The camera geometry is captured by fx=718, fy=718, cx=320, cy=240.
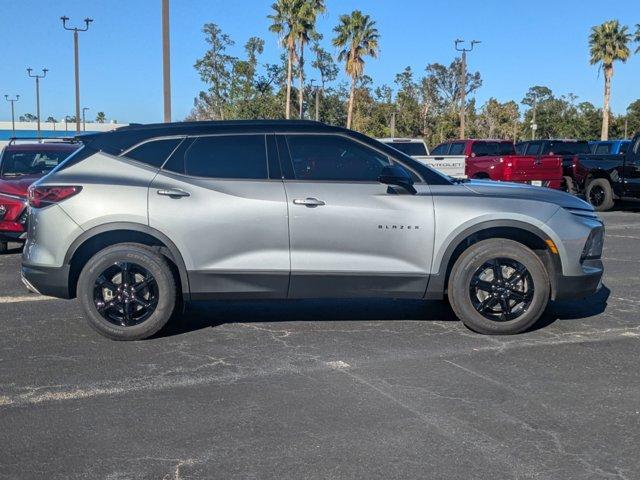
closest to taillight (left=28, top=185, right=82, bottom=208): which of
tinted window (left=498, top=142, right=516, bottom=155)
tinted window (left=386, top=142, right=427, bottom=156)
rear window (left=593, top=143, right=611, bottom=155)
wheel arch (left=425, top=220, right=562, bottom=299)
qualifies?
wheel arch (left=425, top=220, right=562, bottom=299)

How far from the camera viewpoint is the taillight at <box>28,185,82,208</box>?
5781 millimetres

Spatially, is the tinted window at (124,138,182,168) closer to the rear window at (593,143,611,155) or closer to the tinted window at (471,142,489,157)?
the tinted window at (471,142,489,157)

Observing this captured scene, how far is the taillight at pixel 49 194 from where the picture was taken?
5781 mm

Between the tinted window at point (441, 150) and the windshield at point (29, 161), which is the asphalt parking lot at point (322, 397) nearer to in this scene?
→ the windshield at point (29, 161)

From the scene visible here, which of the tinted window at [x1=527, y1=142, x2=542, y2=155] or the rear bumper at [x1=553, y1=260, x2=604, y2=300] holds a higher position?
the tinted window at [x1=527, y1=142, x2=542, y2=155]

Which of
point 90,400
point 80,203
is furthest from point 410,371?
point 80,203

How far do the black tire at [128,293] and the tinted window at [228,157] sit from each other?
0.81 m

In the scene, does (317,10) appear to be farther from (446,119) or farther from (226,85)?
(446,119)

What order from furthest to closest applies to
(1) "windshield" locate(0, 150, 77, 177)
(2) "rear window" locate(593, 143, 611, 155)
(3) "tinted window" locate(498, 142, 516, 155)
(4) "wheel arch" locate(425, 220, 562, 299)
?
(2) "rear window" locate(593, 143, 611, 155) < (3) "tinted window" locate(498, 142, 516, 155) < (1) "windshield" locate(0, 150, 77, 177) < (4) "wheel arch" locate(425, 220, 562, 299)

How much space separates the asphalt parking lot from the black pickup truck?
11.1 meters

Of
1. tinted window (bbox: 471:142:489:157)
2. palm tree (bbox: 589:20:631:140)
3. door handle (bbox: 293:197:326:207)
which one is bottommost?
door handle (bbox: 293:197:326:207)

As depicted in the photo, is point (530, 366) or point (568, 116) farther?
point (568, 116)

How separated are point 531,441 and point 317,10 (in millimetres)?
41941

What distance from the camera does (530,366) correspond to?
5.25 meters
